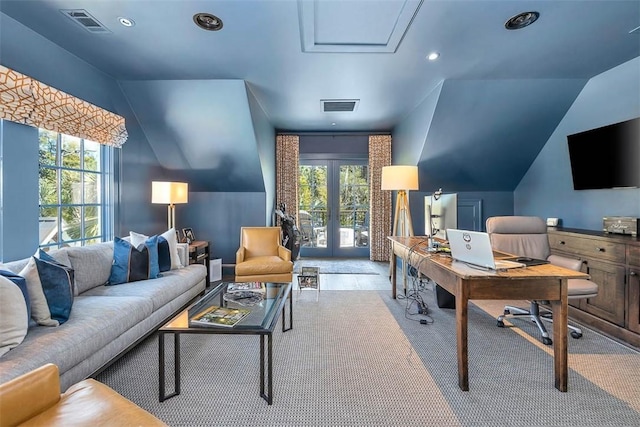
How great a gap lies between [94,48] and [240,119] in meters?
1.52

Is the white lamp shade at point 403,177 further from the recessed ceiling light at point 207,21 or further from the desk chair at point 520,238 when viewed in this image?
the recessed ceiling light at point 207,21

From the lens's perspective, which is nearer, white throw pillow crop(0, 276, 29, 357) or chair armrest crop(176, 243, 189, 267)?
white throw pillow crop(0, 276, 29, 357)

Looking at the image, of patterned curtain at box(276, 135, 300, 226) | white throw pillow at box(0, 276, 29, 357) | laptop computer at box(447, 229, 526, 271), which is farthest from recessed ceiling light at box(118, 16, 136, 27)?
patterned curtain at box(276, 135, 300, 226)

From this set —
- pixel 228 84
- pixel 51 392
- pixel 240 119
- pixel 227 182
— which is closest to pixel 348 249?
pixel 227 182

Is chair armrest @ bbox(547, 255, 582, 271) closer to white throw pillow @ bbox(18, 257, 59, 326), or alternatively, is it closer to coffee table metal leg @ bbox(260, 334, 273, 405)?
coffee table metal leg @ bbox(260, 334, 273, 405)

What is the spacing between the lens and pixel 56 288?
5.97ft

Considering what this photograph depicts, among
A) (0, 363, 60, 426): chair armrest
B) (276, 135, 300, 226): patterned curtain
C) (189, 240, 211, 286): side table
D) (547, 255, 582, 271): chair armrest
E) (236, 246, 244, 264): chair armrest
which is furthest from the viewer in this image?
(276, 135, 300, 226): patterned curtain

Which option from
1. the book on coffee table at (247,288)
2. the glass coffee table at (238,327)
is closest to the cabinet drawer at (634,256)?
the glass coffee table at (238,327)

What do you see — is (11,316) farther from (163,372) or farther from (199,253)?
(199,253)

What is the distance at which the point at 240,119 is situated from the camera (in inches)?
147

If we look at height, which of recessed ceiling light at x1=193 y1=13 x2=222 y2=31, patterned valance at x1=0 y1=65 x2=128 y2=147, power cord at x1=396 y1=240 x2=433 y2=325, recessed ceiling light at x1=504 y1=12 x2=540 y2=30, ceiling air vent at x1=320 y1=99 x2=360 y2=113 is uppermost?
ceiling air vent at x1=320 y1=99 x2=360 y2=113

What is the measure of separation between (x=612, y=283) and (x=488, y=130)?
227cm

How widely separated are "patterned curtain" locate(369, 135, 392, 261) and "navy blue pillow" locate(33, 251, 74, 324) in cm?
463

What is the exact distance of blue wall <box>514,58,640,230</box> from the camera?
2.91 metres
